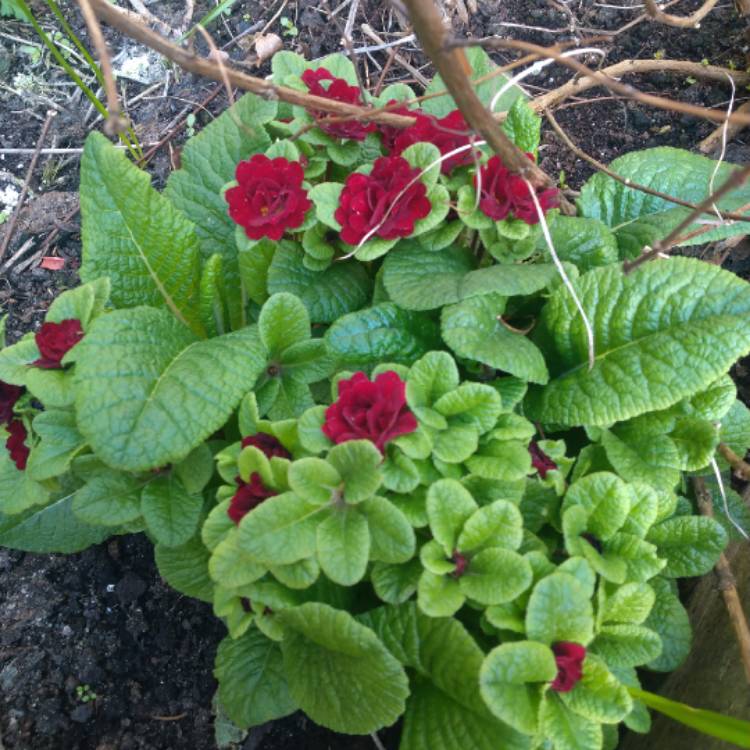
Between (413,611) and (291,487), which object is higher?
(291,487)

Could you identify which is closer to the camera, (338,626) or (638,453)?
(338,626)

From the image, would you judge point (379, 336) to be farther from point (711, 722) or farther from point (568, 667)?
point (711, 722)

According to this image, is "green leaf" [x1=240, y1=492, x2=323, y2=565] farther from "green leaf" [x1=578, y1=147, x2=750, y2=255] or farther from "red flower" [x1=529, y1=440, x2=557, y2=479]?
"green leaf" [x1=578, y1=147, x2=750, y2=255]

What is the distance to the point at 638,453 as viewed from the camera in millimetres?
1281

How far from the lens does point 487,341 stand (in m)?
1.22

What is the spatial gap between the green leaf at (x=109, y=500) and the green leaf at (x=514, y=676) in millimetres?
615

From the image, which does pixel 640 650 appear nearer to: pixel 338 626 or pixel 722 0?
pixel 338 626

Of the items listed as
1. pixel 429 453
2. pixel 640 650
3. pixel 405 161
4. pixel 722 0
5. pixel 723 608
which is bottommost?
pixel 723 608

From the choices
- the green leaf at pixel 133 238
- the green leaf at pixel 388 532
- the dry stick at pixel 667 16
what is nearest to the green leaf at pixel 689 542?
the green leaf at pixel 388 532

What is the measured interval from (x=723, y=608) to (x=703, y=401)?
38 centimetres

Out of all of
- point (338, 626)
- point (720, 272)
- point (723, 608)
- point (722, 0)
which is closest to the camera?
point (338, 626)

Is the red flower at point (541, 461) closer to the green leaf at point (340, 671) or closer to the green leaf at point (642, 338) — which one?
the green leaf at point (642, 338)

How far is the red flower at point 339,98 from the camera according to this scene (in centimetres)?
133

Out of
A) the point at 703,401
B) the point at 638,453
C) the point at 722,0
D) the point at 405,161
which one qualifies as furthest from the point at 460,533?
the point at 722,0
